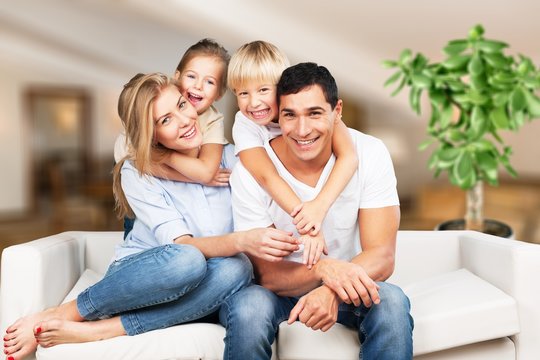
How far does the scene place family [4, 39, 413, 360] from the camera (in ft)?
5.51

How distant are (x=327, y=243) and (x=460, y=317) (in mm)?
435

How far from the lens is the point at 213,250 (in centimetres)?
185

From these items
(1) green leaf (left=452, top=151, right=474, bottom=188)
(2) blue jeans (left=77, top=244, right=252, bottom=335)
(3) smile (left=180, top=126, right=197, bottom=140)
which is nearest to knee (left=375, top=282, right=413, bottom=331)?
(2) blue jeans (left=77, top=244, right=252, bottom=335)

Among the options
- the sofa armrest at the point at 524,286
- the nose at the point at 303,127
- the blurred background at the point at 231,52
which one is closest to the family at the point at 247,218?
the nose at the point at 303,127

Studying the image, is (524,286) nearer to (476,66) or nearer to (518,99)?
(518,99)

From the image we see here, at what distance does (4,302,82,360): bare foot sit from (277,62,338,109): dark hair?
86 cm

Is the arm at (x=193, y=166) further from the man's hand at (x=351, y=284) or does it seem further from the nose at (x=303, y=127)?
the man's hand at (x=351, y=284)

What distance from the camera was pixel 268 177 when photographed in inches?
70.9

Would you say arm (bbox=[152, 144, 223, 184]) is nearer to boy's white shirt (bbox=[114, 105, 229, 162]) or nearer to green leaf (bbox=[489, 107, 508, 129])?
boy's white shirt (bbox=[114, 105, 229, 162])

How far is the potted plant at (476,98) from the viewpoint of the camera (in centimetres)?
297

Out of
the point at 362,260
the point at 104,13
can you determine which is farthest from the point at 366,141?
the point at 104,13

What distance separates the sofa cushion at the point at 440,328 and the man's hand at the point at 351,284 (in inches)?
7.6

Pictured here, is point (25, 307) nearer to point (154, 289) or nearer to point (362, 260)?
point (154, 289)

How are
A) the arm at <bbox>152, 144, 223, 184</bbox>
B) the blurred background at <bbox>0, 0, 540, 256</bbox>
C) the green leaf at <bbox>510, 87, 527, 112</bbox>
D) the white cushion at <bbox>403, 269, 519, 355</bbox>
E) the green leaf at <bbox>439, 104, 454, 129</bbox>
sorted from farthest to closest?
the blurred background at <bbox>0, 0, 540, 256</bbox> < the green leaf at <bbox>439, 104, 454, 129</bbox> < the green leaf at <bbox>510, 87, 527, 112</bbox> < the arm at <bbox>152, 144, 223, 184</bbox> < the white cushion at <bbox>403, 269, 519, 355</bbox>
